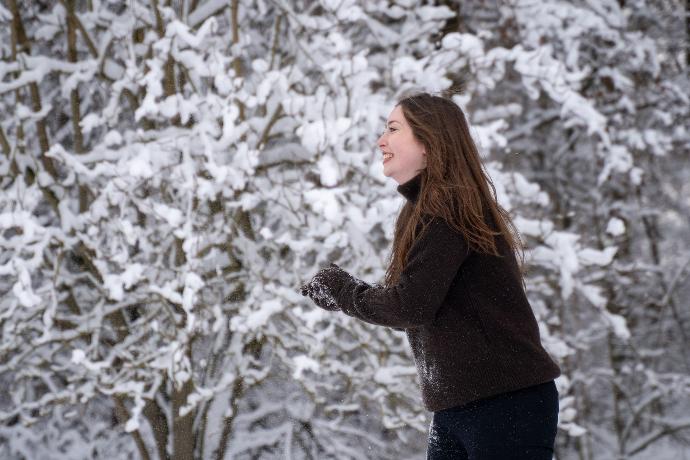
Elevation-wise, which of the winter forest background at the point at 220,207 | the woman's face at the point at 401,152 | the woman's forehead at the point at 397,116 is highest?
the woman's forehead at the point at 397,116

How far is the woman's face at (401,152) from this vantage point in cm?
185

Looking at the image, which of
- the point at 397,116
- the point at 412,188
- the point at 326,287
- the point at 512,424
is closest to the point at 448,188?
the point at 412,188

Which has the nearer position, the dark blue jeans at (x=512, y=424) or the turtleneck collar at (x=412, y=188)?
the dark blue jeans at (x=512, y=424)

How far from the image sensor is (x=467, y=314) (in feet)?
5.56

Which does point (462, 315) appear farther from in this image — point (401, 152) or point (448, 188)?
point (401, 152)

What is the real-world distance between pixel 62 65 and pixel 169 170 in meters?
1.09

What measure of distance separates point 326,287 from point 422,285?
274 millimetres

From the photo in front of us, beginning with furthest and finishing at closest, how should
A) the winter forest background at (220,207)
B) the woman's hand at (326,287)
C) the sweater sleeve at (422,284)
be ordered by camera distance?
the winter forest background at (220,207) < the woman's hand at (326,287) < the sweater sleeve at (422,284)

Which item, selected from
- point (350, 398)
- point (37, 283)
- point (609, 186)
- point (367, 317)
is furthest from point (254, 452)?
point (609, 186)

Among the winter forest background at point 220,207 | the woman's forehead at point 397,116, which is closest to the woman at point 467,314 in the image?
the woman's forehead at point 397,116

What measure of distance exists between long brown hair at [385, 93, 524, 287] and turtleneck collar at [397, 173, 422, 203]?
0.06 ft

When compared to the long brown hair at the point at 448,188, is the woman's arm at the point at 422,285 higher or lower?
lower

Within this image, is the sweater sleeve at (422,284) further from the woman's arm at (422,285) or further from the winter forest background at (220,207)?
the winter forest background at (220,207)

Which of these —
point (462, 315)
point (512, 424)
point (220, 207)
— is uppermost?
point (462, 315)
